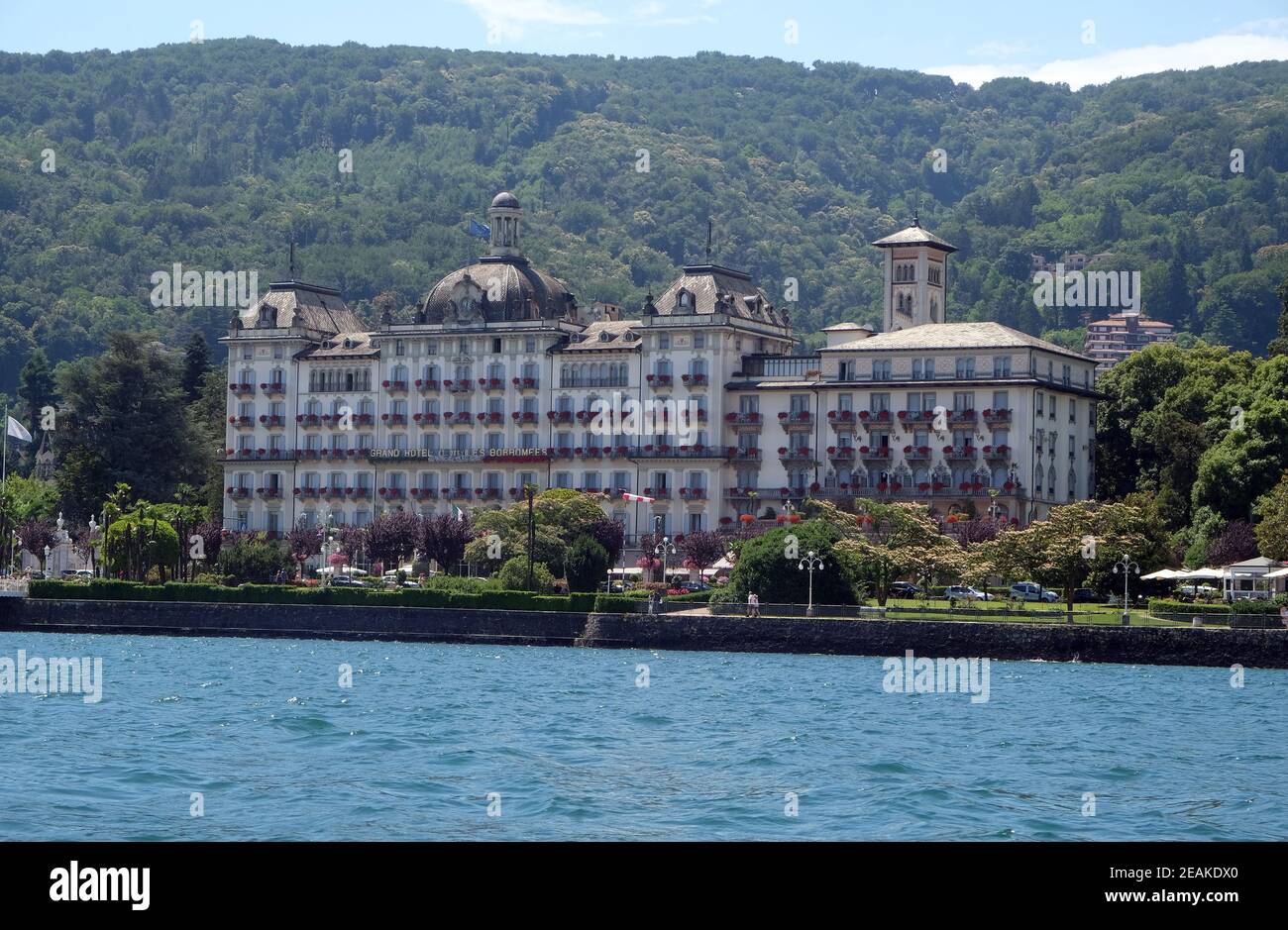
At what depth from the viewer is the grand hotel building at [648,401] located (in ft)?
371

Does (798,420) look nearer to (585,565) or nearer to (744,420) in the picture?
(744,420)

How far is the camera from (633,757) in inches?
1713

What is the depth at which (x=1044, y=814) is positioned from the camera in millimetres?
36031

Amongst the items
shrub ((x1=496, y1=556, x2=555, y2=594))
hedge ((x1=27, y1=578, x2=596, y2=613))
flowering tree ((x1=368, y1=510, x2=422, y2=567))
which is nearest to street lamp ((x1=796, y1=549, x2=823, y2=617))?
hedge ((x1=27, y1=578, x2=596, y2=613))

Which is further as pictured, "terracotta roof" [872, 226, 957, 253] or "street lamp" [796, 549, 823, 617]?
"terracotta roof" [872, 226, 957, 253]

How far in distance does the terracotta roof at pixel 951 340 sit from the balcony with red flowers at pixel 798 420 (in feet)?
12.1

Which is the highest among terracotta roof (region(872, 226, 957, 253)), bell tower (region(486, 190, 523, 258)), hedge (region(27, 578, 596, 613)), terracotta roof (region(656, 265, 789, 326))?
bell tower (region(486, 190, 523, 258))

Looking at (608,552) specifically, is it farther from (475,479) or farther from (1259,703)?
(1259,703)

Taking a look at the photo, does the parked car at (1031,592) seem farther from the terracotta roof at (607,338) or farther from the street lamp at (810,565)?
the terracotta roof at (607,338)

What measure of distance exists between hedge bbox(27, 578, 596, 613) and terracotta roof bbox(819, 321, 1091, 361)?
101ft

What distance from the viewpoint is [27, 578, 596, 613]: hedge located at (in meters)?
91.9

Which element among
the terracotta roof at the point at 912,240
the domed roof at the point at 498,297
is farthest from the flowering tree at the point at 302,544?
the terracotta roof at the point at 912,240

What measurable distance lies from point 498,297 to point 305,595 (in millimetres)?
36354

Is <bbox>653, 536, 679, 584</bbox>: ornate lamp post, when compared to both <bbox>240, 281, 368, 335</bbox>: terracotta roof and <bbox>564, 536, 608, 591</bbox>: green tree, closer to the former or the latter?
<bbox>564, 536, 608, 591</bbox>: green tree
